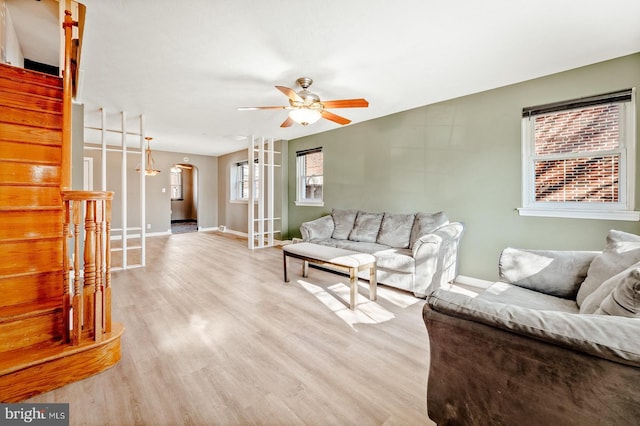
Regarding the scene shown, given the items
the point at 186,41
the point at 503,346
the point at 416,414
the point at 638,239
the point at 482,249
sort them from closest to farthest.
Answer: the point at 503,346 → the point at 416,414 → the point at 638,239 → the point at 186,41 → the point at 482,249

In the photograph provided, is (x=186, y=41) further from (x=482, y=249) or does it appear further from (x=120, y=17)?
(x=482, y=249)

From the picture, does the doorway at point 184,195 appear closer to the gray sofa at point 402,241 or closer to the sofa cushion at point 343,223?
the sofa cushion at point 343,223

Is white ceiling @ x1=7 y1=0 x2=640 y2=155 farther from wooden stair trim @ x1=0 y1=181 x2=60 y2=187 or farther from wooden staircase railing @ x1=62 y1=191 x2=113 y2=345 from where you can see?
wooden staircase railing @ x1=62 y1=191 x2=113 y2=345

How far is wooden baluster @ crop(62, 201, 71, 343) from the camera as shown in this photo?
5.98ft

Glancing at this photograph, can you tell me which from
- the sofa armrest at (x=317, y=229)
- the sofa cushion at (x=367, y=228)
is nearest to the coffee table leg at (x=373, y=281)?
the sofa cushion at (x=367, y=228)

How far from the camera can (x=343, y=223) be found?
4719 millimetres

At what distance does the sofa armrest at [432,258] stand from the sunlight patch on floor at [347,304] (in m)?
0.49

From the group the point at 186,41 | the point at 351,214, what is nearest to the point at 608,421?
the point at 186,41

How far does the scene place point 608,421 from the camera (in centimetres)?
75

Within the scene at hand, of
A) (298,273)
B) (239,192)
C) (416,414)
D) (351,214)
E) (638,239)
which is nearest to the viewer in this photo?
(416,414)

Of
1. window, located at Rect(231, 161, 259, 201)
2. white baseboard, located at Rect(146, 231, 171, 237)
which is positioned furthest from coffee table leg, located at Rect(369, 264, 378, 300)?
white baseboard, located at Rect(146, 231, 171, 237)

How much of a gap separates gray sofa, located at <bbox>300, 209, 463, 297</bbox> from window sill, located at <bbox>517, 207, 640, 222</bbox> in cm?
77

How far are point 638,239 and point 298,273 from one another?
3.46m

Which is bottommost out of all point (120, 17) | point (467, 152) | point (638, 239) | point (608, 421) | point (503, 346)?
point (608, 421)
